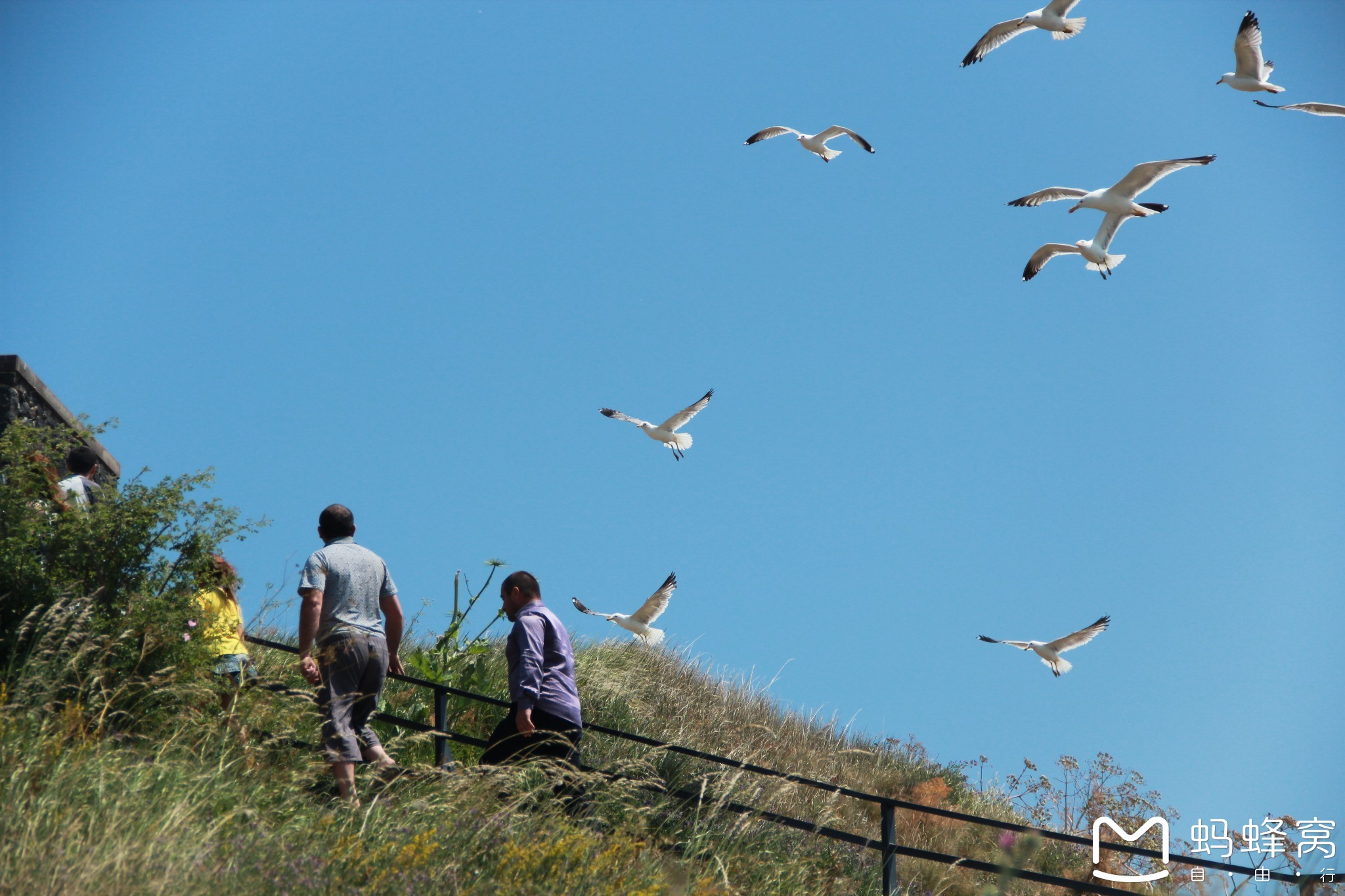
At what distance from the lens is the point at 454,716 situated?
869cm

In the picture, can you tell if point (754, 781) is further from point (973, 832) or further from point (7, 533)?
point (7, 533)

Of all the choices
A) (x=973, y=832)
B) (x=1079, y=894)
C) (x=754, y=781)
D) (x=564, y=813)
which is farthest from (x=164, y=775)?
(x=973, y=832)

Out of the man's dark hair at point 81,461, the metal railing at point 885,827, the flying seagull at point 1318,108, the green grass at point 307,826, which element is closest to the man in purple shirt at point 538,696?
the green grass at point 307,826

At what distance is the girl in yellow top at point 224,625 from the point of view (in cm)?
629

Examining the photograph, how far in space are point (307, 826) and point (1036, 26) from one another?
37.2ft

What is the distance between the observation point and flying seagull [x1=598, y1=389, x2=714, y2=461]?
12773 mm

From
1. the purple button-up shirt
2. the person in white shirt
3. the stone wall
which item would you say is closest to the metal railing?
the purple button-up shirt

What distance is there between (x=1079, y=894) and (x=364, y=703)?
5.48 m

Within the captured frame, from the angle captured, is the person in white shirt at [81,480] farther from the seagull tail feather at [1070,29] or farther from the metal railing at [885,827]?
the seagull tail feather at [1070,29]

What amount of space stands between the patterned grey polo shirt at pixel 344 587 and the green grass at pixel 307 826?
483 mm

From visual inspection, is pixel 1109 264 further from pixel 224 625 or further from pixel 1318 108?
pixel 224 625

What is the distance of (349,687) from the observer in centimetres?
581

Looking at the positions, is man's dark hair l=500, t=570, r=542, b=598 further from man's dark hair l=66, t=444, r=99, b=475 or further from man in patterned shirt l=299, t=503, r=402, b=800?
man's dark hair l=66, t=444, r=99, b=475

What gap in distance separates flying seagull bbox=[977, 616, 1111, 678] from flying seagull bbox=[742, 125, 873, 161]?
22.9 ft
